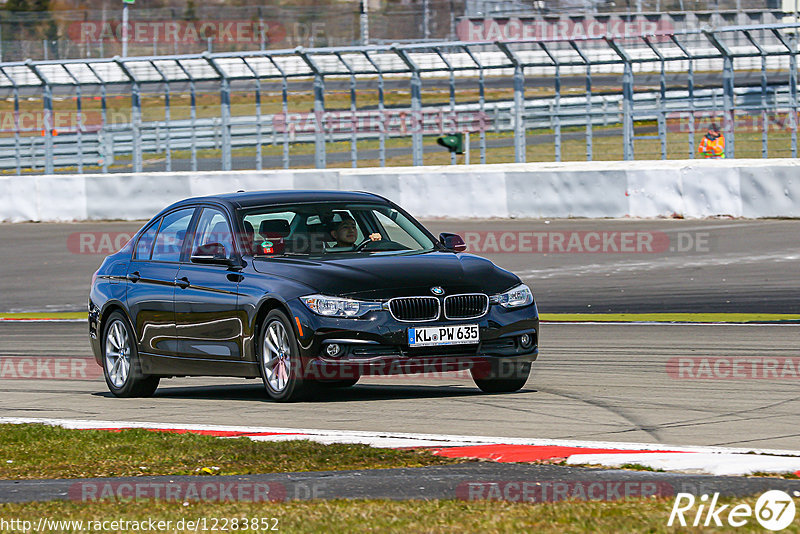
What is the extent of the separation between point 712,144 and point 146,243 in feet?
64.1

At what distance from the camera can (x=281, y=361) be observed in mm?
9438

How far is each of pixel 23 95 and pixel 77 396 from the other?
24.2 metres

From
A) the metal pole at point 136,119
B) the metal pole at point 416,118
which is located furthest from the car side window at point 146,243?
the metal pole at point 136,119

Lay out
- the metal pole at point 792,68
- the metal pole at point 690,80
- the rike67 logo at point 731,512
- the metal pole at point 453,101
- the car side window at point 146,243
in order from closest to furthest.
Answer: the rike67 logo at point 731,512, the car side window at point 146,243, the metal pole at point 792,68, the metal pole at point 690,80, the metal pole at point 453,101

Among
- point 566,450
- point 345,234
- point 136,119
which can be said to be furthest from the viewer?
point 136,119

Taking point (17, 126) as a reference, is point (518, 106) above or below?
below

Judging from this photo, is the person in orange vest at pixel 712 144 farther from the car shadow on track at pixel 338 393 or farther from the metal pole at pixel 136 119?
the car shadow on track at pixel 338 393

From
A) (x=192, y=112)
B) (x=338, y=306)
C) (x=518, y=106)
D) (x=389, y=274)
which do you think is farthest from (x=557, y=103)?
(x=338, y=306)

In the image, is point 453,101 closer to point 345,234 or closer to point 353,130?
point 353,130

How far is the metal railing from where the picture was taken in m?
26.1

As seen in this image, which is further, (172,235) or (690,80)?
(690,80)

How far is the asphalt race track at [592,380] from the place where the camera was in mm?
8312

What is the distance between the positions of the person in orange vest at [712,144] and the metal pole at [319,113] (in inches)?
286

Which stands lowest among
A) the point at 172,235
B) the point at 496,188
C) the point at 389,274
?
the point at 389,274
